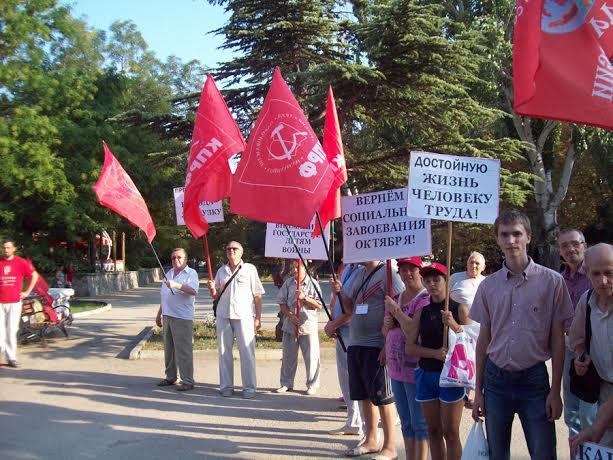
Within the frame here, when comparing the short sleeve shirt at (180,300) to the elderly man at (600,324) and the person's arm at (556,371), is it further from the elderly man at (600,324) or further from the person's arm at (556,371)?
the elderly man at (600,324)

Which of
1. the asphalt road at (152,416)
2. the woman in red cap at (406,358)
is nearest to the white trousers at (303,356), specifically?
the asphalt road at (152,416)

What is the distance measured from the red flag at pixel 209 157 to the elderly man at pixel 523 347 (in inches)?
175

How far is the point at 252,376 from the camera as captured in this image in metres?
8.86

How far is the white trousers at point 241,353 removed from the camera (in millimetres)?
8859

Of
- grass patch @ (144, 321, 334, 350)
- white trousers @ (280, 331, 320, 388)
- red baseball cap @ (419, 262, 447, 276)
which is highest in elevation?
red baseball cap @ (419, 262, 447, 276)

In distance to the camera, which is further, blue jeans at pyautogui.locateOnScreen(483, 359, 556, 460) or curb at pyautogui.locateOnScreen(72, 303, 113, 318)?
curb at pyautogui.locateOnScreen(72, 303, 113, 318)


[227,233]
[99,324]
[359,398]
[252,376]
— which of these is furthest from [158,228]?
[359,398]

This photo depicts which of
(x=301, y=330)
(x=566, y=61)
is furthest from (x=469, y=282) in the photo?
(x=566, y=61)

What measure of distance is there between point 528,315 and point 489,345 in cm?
35

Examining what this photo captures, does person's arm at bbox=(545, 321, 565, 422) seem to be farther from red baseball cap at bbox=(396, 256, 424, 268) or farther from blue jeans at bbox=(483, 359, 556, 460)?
red baseball cap at bbox=(396, 256, 424, 268)

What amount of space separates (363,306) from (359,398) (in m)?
0.84

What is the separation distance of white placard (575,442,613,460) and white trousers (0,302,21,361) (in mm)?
9777

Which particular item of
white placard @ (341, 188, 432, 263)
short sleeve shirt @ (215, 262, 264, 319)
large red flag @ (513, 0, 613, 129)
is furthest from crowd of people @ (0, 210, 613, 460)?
short sleeve shirt @ (215, 262, 264, 319)

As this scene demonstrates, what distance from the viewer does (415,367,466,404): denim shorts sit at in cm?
459
